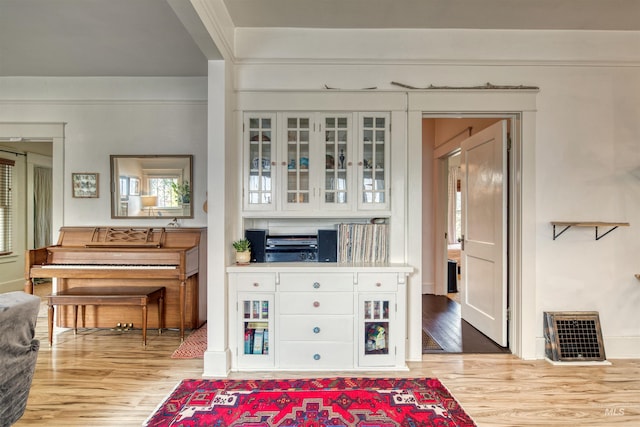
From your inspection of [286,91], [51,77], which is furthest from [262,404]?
[51,77]

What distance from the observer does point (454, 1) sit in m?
2.36

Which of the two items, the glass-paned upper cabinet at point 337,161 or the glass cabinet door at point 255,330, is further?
the glass-paned upper cabinet at point 337,161

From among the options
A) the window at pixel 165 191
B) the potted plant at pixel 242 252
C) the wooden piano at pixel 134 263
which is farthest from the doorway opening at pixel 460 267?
the window at pixel 165 191

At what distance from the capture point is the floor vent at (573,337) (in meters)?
2.67

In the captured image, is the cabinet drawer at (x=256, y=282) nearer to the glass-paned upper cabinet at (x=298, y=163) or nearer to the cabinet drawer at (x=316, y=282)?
the cabinet drawer at (x=316, y=282)

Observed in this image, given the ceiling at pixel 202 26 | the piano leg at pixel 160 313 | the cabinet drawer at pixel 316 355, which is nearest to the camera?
the ceiling at pixel 202 26

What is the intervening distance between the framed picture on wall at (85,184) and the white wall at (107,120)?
0.06 meters

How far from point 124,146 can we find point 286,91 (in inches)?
81.5

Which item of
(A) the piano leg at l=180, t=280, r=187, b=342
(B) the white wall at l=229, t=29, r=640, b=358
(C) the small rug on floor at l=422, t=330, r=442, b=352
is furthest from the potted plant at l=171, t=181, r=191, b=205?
(C) the small rug on floor at l=422, t=330, r=442, b=352

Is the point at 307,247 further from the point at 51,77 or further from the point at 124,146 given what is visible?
the point at 51,77

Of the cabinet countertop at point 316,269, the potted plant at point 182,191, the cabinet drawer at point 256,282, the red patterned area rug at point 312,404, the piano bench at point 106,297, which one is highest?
the potted plant at point 182,191

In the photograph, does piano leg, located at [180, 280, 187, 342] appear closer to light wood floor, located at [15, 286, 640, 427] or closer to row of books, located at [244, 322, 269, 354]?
light wood floor, located at [15, 286, 640, 427]

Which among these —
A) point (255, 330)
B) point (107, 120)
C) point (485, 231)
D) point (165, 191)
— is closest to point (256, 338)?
point (255, 330)

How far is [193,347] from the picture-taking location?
9.78 ft
